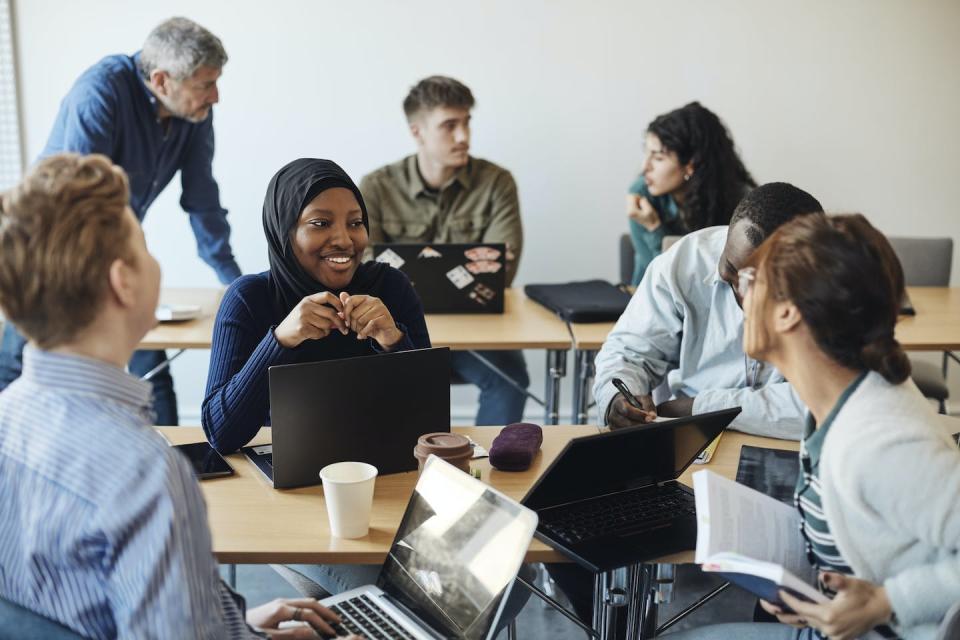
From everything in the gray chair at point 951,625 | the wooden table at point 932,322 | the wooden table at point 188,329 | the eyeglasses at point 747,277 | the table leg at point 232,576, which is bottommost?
the table leg at point 232,576

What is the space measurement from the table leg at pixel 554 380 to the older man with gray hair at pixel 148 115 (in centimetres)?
136

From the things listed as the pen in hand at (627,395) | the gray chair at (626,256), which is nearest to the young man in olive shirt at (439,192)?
the gray chair at (626,256)

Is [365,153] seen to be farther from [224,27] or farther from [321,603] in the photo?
[321,603]

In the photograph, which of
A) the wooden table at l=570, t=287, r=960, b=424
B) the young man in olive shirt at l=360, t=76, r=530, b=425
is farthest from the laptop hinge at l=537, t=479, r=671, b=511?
the young man in olive shirt at l=360, t=76, r=530, b=425

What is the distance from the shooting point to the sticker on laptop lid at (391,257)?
2848 millimetres

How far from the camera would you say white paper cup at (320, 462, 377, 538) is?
1.40m

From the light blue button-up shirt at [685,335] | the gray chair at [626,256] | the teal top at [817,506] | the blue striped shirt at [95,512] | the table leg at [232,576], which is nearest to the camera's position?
the blue striped shirt at [95,512]

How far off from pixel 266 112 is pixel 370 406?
2671 mm

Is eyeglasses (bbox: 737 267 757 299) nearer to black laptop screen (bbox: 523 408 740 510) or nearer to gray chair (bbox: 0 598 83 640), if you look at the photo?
black laptop screen (bbox: 523 408 740 510)

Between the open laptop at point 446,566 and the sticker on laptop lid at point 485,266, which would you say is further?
the sticker on laptop lid at point 485,266

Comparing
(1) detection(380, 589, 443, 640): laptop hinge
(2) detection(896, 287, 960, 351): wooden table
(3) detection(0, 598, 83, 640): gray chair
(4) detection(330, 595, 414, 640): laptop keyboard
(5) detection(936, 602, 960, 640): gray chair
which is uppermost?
(3) detection(0, 598, 83, 640): gray chair

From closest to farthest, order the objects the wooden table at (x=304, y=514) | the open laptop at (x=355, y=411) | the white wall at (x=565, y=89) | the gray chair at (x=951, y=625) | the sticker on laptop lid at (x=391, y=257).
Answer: the gray chair at (x=951, y=625)
the wooden table at (x=304, y=514)
the open laptop at (x=355, y=411)
the sticker on laptop lid at (x=391, y=257)
the white wall at (x=565, y=89)

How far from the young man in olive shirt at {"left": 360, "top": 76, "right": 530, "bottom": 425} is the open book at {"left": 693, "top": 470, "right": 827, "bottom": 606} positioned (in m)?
2.24

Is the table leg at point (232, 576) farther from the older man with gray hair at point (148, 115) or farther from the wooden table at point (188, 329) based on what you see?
the older man with gray hair at point (148, 115)
